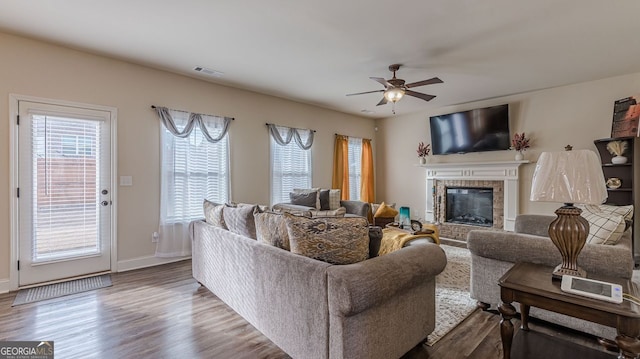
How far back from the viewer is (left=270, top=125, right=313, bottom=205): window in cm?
542

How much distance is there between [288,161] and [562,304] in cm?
466

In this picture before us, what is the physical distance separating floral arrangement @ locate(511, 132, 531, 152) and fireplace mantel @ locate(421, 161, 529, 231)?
28 centimetres

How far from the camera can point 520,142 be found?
520cm

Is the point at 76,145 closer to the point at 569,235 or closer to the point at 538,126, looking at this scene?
the point at 569,235

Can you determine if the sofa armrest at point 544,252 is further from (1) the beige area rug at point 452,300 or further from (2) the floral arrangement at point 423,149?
(2) the floral arrangement at point 423,149

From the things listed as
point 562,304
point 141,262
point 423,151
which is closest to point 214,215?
point 141,262

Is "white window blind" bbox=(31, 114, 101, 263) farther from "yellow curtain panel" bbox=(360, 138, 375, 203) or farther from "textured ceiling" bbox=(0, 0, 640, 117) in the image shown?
"yellow curtain panel" bbox=(360, 138, 375, 203)

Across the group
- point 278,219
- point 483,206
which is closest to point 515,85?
point 483,206

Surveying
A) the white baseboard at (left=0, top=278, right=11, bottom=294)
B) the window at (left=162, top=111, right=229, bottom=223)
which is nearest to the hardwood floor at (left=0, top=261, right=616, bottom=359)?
the white baseboard at (left=0, top=278, right=11, bottom=294)

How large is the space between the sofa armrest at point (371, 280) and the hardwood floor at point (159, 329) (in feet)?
2.31

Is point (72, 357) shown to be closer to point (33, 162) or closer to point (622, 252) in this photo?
point (33, 162)

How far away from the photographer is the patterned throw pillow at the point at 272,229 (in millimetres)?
2064

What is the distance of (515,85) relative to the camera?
188 inches

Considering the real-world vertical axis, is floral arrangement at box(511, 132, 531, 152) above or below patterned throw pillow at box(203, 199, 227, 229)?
above
